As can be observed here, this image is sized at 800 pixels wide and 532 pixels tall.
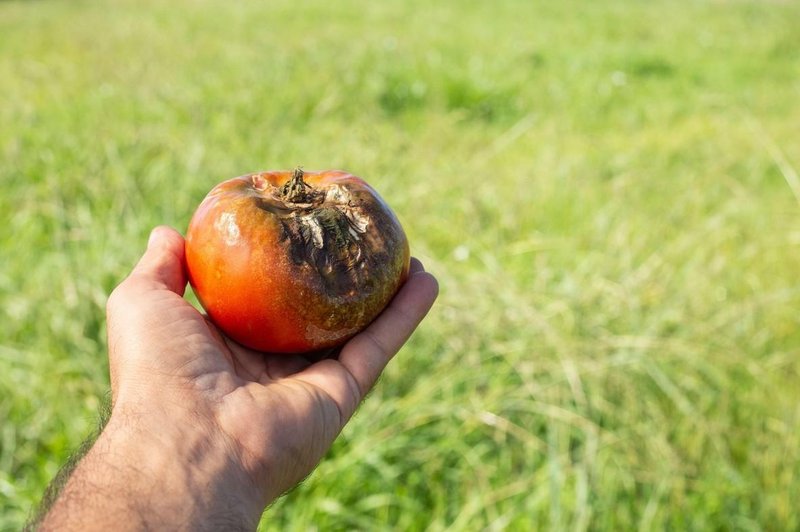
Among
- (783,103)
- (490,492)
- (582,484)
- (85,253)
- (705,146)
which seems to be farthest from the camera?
(783,103)

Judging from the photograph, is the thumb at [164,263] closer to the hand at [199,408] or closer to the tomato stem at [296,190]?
the hand at [199,408]

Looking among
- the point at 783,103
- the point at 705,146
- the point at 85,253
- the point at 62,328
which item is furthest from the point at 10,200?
the point at 783,103

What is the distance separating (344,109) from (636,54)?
517 cm

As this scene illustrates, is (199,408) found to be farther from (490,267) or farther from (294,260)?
(490,267)

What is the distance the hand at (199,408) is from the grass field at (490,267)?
0.81 meters

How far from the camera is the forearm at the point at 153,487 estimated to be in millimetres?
1403

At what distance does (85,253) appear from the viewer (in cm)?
367

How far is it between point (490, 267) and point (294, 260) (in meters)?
1.56

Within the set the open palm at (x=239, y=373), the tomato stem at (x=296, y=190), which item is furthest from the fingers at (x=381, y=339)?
the tomato stem at (x=296, y=190)

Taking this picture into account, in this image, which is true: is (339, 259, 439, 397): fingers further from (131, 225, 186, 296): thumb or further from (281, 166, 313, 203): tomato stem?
(131, 225, 186, 296): thumb

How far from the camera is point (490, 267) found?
314cm

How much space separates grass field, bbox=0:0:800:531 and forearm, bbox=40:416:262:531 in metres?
1.00

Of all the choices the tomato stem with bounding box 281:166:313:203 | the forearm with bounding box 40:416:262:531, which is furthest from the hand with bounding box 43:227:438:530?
the tomato stem with bounding box 281:166:313:203

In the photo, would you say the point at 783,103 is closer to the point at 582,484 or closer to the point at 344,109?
the point at 344,109
